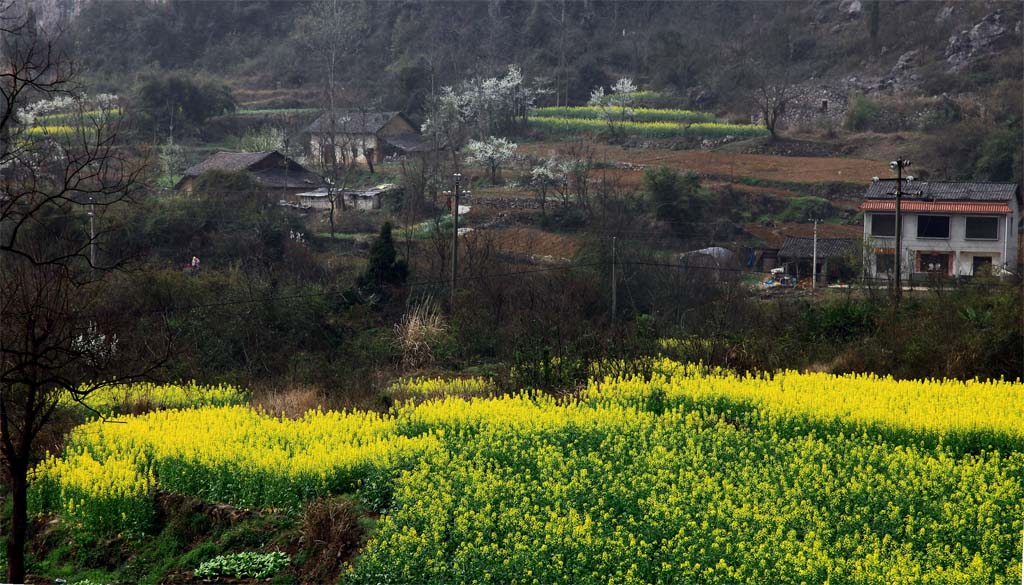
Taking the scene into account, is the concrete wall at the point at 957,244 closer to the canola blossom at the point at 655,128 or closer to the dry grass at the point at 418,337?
the dry grass at the point at 418,337

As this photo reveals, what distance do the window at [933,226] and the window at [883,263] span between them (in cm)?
143

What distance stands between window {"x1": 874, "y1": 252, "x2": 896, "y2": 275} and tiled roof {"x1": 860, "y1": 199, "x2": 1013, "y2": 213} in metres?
1.27

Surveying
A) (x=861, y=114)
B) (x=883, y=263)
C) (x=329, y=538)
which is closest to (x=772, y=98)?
(x=861, y=114)

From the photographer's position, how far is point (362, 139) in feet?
146

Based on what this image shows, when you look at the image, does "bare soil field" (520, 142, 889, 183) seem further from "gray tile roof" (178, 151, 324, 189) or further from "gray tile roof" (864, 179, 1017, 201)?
"gray tile roof" (178, 151, 324, 189)

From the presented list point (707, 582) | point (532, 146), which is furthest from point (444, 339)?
point (532, 146)

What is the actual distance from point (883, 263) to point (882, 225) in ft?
5.50

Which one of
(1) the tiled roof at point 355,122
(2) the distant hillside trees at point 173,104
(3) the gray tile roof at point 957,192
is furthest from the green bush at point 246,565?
(2) the distant hillside trees at point 173,104

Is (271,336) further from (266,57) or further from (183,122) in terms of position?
(266,57)

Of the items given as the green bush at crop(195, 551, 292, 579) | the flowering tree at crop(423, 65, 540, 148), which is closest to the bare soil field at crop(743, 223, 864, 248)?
the flowering tree at crop(423, 65, 540, 148)

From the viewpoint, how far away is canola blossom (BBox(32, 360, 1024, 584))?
8680 millimetres

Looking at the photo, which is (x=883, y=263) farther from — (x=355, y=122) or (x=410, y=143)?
(x=355, y=122)

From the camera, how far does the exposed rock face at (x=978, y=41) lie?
2004 inches

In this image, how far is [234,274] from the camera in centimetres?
2359
